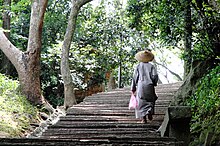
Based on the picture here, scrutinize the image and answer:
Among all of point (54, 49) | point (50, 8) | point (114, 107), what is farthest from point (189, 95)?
point (50, 8)

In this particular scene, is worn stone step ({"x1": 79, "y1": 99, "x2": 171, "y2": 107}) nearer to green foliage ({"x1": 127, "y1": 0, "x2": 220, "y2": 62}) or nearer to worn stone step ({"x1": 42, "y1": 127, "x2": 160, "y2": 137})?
green foliage ({"x1": 127, "y1": 0, "x2": 220, "y2": 62})

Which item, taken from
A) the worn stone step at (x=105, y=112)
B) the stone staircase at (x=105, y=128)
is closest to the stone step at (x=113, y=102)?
the stone staircase at (x=105, y=128)

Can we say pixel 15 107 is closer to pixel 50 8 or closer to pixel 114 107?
pixel 114 107

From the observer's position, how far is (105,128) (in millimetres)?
6344

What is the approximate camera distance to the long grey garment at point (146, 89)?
21.4 ft

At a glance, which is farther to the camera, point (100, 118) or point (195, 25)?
point (195, 25)

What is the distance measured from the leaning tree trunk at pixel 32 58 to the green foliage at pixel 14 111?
36cm

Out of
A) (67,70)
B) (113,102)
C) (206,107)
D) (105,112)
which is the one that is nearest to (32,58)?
(67,70)

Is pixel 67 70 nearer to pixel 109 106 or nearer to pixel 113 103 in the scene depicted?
pixel 113 103

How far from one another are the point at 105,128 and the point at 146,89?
1068 mm

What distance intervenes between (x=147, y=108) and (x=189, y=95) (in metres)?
1.30

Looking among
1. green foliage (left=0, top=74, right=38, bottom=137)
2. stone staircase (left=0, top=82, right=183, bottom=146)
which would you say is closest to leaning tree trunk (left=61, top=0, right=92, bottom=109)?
green foliage (left=0, top=74, right=38, bottom=137)

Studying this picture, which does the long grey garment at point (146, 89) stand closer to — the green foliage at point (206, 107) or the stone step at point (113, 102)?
the green foliage at point (206, 107)

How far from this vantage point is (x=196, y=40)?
798 cm
